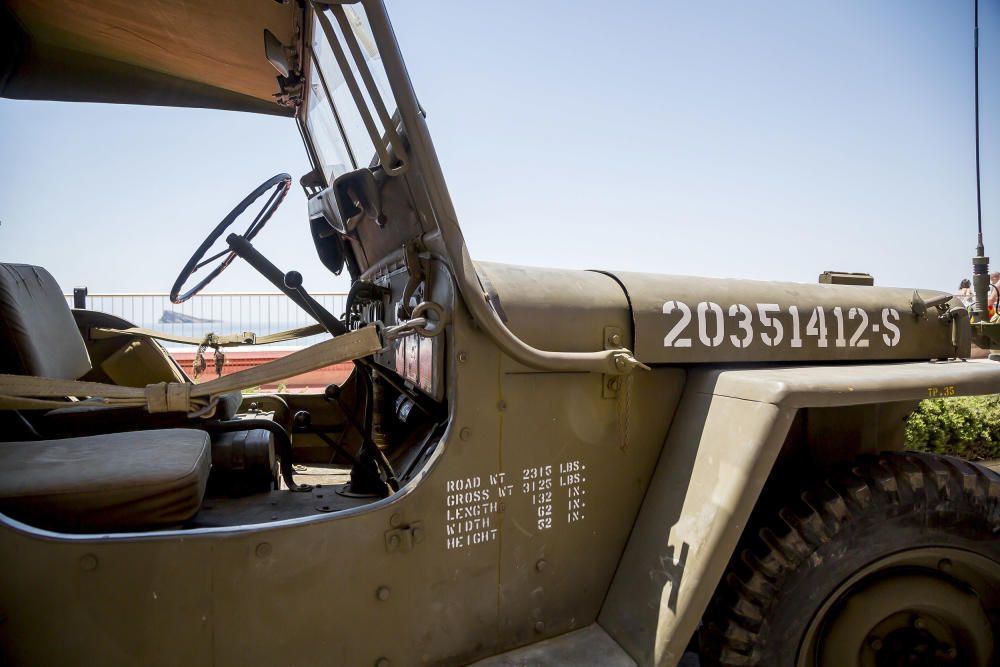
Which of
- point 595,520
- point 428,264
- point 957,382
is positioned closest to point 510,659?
point 595,520

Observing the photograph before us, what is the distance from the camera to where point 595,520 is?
5.63 ft

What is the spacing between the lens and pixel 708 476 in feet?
5.24

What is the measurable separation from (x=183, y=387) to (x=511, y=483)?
0.87 meters

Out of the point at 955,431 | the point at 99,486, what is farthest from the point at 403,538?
the point at 955,431

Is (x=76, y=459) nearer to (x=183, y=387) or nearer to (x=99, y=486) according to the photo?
(x=99, y=486)

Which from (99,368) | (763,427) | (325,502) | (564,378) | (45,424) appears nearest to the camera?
(763,427)

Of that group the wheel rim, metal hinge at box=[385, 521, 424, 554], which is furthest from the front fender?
metal hinge at box=[385, 521, 424, 554]

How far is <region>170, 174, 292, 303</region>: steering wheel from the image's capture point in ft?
9.52

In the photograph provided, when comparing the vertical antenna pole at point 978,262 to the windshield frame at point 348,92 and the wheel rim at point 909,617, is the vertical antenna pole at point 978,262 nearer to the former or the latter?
the wheel rim at point 909,617

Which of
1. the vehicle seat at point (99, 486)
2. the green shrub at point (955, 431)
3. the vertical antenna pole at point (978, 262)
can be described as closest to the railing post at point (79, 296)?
the vehicle seat at point (99, 486)

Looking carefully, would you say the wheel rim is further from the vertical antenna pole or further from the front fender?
the vertical antenna pole

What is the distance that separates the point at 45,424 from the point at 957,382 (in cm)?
321

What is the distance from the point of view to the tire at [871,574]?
63.7 inches

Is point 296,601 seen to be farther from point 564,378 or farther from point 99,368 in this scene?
point 99,368
